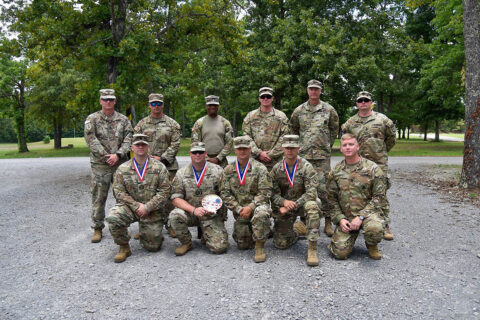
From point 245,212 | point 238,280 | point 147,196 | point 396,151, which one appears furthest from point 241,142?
point 396,151

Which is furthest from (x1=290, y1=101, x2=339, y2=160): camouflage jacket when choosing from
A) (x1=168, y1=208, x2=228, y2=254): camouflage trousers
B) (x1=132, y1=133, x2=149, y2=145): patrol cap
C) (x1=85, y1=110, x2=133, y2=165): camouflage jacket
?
(x1=85, y1=110, x2=133, y2=165): camouflage jacket

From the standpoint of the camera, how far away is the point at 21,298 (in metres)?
3.46

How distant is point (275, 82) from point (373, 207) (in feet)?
46.2

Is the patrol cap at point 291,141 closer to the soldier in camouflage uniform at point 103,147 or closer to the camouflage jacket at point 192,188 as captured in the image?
the camouflage jacket at point 192,188

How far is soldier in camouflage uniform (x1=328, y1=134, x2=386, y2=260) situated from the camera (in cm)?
430

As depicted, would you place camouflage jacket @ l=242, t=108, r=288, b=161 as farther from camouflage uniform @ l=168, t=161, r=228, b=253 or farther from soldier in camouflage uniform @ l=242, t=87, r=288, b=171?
camouflage uniform @ l=168, t=161, r=228, b=253

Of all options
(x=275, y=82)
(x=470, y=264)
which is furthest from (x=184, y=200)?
(x=275, y=82)

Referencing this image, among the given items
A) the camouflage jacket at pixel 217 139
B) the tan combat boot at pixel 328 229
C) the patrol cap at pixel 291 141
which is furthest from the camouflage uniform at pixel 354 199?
the camouflage jacket at pixel 217 139

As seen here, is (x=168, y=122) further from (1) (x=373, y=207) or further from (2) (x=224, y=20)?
(2) (x=224, y=20)

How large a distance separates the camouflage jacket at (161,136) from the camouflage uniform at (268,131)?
1.26m

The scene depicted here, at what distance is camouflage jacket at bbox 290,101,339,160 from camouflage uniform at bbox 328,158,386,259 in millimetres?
869

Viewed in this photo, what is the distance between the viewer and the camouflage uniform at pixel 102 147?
5383mm

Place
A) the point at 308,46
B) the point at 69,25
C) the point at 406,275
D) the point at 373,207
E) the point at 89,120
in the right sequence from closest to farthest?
the point at 406,275
the point at 373,207
the point at 89,120
the point at 69,25
the point at 308,46

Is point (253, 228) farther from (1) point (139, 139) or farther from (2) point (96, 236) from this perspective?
(2) point (96, 236)
